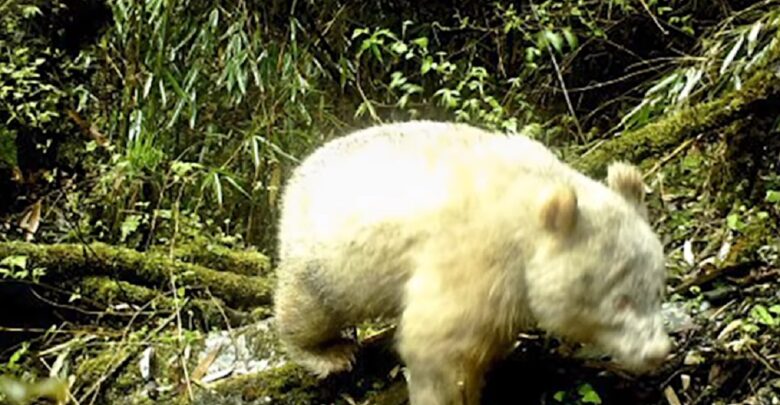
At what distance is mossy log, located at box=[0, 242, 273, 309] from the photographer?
17.1ft

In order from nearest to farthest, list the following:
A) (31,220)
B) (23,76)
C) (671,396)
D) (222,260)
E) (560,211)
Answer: (560,211), (671,396), (222,260), (31,220), (23,76)

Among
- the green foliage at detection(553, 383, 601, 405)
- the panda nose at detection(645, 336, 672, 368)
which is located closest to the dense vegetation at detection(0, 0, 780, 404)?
the green foliage at detection(553, 383, 601, 405)

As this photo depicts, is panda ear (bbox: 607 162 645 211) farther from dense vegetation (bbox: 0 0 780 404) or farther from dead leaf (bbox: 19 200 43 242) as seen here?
dead leaf (bbox: 19 200 43 242)

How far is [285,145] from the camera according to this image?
689 centimetres

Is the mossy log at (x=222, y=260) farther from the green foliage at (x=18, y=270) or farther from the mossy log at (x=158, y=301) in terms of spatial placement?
the green foliage at (x=18, y=270)

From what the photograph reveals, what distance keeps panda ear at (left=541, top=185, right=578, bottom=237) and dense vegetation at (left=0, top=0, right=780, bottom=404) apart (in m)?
0.61

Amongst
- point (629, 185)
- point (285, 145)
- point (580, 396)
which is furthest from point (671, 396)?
point (285, 145)

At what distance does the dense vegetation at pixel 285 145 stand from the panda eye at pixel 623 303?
367 mm

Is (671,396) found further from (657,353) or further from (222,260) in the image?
(222,260)

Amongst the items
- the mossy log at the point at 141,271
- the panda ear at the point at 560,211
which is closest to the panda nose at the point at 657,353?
the panda ear at the point at 560,211

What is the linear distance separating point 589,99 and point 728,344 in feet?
12.5

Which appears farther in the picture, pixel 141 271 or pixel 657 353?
pixel 141 271

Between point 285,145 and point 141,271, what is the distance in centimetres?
181

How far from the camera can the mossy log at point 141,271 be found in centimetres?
520
